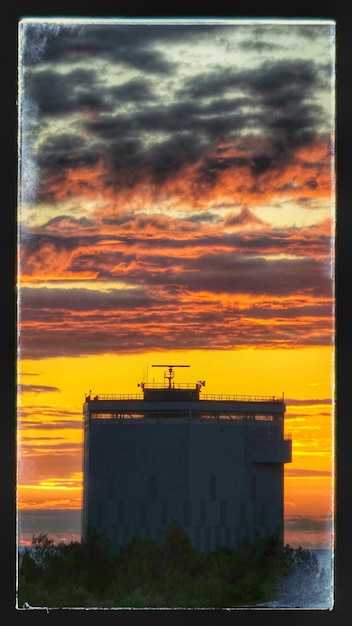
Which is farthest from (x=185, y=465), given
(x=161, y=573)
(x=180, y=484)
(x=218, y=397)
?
(x=161, y=573)

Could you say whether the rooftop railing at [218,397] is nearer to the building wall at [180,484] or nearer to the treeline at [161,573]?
the building wall at [180,484]

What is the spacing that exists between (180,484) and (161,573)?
33 centimetres

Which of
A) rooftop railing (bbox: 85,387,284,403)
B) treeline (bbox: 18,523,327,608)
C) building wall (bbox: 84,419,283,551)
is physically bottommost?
treeline (bbox: 18,523,327,608)

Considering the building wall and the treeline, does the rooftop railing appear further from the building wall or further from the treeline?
the treeline

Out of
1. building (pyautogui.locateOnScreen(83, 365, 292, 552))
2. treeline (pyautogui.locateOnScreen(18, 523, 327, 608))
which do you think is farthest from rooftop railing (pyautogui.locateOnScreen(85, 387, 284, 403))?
treeline (pyautogui.locateOnScreen(18, 523, 327, 608))

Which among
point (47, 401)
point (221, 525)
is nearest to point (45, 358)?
point (47, 401)

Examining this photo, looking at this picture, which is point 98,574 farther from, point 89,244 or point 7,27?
point 7,27

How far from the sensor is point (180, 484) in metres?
5.05

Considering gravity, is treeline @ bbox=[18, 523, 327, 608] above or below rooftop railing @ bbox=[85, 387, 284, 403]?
below

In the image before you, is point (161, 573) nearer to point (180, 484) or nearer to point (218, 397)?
point (180, 484)

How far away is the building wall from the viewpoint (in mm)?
4973

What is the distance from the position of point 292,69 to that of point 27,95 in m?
0.90

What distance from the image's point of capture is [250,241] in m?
4.88

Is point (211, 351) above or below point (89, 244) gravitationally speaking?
below
